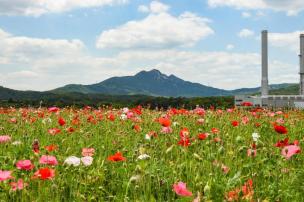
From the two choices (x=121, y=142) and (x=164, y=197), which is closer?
(x=164, y=197)

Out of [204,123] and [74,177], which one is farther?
[204,123]

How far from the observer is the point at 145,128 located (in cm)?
857

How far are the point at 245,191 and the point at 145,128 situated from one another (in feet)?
16.4

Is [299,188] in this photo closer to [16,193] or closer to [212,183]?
[212,183]

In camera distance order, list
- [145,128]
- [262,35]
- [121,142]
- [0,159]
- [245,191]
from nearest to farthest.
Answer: [245,191], [0,159], [121,142], [145,128], [262,35]

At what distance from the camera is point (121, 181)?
4930 millimetres

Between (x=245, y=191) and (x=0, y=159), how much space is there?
309cm

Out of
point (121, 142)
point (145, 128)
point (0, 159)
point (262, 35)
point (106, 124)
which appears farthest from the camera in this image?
point (262, 35)

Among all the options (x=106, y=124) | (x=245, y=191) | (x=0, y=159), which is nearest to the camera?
(x=245, y=191)

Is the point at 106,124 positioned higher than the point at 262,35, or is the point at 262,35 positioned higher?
the point at 262,35

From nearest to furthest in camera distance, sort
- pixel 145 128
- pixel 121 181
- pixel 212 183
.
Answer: pixel 212 183, pixel 121 181, pixel 145 128

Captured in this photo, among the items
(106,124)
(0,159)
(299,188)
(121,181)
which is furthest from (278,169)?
(106,124)

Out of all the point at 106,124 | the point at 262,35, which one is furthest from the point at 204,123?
the point at 262,35

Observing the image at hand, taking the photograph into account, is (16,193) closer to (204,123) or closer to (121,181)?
(121,181)
